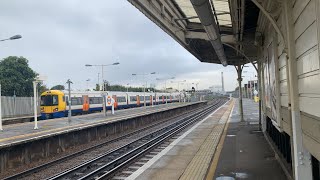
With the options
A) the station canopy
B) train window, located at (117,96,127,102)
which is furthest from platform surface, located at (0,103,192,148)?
train window, located at (117,96,127,102)

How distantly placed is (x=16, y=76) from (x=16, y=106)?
Result: 2392cm

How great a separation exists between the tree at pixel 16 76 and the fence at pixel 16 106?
1943cm

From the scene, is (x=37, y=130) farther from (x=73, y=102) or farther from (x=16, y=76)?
(x=16, y=76)

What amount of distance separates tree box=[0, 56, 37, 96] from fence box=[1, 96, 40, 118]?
19.4m

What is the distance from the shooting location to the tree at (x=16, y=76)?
55750 mm

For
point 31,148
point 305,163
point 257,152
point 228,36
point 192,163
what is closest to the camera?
point 305,163

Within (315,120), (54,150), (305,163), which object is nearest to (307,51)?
(315,120)

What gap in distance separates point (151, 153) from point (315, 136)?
1084 cm

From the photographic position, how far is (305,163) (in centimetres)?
511

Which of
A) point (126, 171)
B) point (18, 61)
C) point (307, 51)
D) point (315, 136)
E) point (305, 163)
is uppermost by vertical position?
point (18, 61)

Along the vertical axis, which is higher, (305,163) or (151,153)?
(305,163)

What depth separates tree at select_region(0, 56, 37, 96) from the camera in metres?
55.8

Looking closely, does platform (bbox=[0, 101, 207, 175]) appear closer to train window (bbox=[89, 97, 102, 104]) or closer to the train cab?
the train cab

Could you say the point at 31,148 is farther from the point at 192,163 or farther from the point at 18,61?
the point at 18,61
